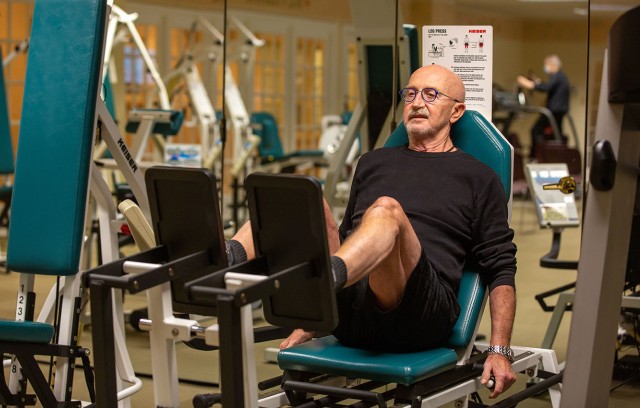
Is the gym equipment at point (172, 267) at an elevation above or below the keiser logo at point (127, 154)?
below

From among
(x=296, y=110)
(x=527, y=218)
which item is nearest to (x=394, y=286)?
(x=527, y=218)

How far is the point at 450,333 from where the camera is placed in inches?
125

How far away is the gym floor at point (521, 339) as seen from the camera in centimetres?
419

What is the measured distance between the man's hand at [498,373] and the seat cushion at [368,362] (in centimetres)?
12

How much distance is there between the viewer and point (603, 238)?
80.4 inches

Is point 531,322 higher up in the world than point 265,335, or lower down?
lower down

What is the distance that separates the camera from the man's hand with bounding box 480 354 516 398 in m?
3.10

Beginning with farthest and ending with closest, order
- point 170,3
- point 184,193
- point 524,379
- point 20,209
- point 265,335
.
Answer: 1. point 170,3
2. point 524,379
3. point 20,209
4. point 265,335
5. point 184,193

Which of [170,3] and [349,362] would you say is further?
[170,3]

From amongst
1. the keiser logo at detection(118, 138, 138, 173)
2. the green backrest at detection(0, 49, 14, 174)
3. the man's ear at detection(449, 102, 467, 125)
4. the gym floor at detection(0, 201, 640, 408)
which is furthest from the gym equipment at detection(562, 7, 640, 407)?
the green backrest at detection(0, 49, 14, 174)

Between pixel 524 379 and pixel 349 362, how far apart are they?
1.75 meters

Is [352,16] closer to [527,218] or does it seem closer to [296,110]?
[527,218]

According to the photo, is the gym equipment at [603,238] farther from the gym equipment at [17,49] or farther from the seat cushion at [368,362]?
the gym equipment at [17,49]

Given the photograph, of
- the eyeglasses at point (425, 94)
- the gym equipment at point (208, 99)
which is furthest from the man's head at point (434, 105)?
the gym equipment at point (208, 99)
